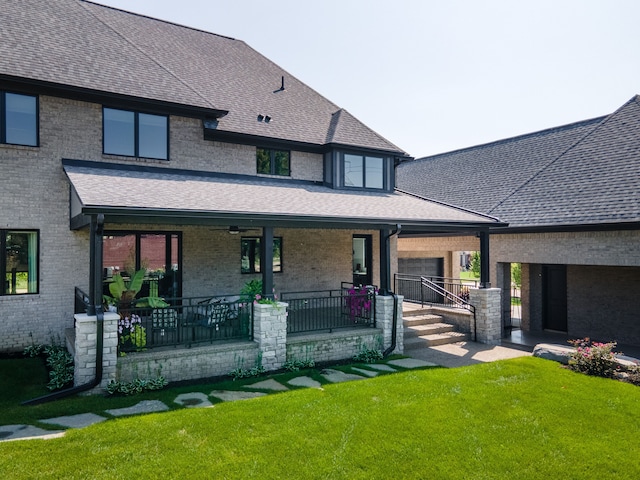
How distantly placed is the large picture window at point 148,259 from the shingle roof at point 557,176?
1056 cm

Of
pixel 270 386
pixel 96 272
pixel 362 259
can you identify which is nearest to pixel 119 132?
pixel 96 272

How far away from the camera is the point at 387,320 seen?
11062 millimetres

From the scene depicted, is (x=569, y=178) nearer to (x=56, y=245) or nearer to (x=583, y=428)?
(x=583, y=428)

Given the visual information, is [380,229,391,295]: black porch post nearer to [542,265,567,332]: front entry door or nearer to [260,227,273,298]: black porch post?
[260,227,273,298]: black porch post

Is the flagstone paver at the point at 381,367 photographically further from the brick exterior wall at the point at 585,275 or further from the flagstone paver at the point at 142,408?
the brick exterior wall at the point at 585,275

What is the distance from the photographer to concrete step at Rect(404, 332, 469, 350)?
11.7 meters

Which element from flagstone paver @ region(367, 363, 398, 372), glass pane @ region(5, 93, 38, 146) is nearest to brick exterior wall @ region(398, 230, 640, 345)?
flagstone paver @ region(367, 363, 398, 372)

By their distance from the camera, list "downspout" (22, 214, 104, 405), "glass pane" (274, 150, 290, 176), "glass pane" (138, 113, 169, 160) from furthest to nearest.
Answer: "glass pane" (274, 150, 290, 176) < "glass pane" (138, 113, 169, 160) < "downspout" (22, 214, 104, 405)

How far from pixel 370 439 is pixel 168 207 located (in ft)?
18.0

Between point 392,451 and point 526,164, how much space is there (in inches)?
597

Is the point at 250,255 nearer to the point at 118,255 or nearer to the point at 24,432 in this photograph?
the point at 118,255

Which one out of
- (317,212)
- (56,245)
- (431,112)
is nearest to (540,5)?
(431,112)

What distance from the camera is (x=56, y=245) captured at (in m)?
10.3

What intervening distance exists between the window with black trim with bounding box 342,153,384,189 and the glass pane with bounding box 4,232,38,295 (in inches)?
361
